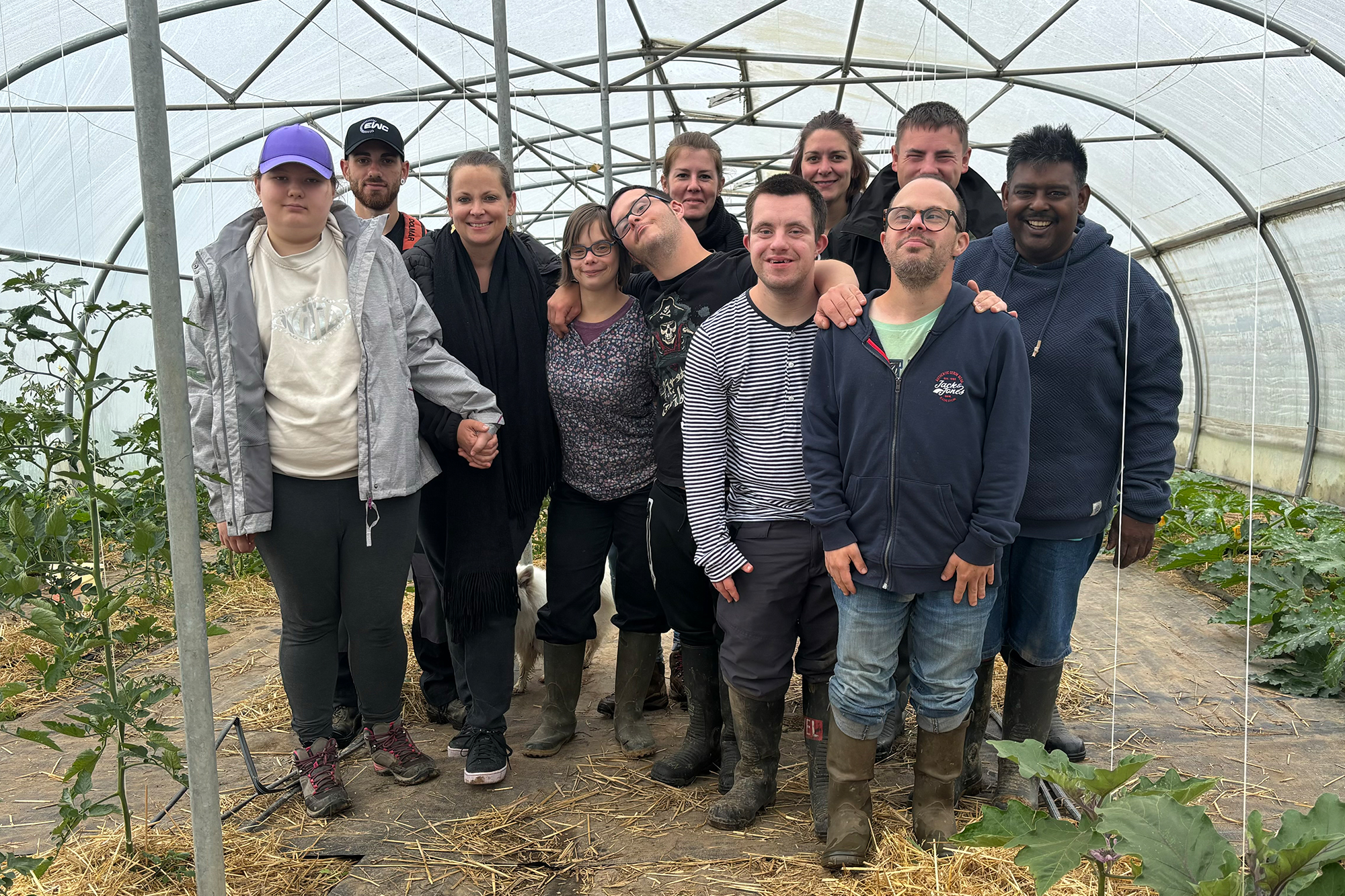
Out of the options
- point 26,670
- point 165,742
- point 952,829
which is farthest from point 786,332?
point 26,670

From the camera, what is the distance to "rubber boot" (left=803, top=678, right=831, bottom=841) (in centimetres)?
293

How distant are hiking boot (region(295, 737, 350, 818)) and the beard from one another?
212 cm

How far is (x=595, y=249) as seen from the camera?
331 centimetres

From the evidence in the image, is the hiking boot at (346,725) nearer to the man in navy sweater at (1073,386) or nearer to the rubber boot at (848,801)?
the rubber boot at (848,801)

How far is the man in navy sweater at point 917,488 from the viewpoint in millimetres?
2529

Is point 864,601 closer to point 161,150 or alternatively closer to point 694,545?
point 694,545

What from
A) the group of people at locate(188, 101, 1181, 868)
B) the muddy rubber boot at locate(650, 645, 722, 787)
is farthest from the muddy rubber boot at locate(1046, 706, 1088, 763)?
the muddy rubber boot at locate(650, 645, 722, 787)

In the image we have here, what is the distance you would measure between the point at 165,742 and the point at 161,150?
1461mm


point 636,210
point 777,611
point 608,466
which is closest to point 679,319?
point 636,210

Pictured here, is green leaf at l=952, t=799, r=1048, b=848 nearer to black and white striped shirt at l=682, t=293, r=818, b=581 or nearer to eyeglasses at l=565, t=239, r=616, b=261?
black and white striped shirt at l=682, t=293, r=818, b=581

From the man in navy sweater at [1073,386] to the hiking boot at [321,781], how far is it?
2228 mm

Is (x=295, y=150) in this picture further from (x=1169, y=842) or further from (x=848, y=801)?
(x=1169, y=842)

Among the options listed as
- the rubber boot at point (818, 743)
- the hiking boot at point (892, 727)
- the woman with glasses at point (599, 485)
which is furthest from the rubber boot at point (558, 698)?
the hiking boot at point (892, 727)

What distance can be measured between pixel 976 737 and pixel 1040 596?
1.89 feet
